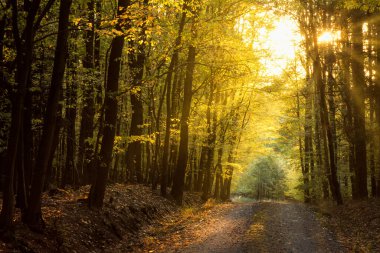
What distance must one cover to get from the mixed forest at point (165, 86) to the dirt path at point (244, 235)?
3.05 m

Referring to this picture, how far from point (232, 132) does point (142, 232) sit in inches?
614

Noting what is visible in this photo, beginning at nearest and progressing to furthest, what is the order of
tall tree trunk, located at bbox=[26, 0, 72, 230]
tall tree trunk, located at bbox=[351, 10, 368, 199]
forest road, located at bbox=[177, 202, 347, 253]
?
1. tall tree trunk, located at bbox=[26, 0, 72, 230]
2. forest road, located at bbox=[177, 202, 347, 253]
3. tall tree trunk, located at bbox=[351, 10, 368, 199]

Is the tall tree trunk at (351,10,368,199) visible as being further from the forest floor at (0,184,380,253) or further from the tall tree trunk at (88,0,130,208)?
the tall tree trunk at (88,0,130,208)

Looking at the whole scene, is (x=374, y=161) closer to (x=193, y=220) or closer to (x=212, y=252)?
(x=193, y=220)

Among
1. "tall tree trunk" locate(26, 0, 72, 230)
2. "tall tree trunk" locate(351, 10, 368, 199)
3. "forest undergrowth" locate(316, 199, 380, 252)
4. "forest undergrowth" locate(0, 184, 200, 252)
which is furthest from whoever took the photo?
"tall tree trunk" locate(351, 10, 368, 199)

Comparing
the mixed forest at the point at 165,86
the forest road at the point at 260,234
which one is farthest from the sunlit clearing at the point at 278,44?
the forest road at the point at 260,234

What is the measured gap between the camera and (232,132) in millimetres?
27469

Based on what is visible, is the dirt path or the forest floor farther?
the dirt path

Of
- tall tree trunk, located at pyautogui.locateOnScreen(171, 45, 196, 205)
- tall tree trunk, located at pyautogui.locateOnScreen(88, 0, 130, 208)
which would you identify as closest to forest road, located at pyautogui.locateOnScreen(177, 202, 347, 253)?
tall tree trunk, located at pyautogui.locateOnScreen(88, 0, 130, 208)

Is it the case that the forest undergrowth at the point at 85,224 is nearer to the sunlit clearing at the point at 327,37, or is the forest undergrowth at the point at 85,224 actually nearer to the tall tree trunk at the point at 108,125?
the tall tree trunk at the point at 108,125

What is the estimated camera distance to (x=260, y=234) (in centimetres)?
1175

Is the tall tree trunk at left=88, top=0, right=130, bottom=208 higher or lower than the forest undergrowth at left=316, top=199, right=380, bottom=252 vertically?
higher

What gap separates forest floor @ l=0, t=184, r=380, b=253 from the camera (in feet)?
31.7

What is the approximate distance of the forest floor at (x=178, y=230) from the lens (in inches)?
380
